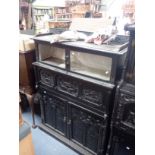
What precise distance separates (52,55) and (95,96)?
800mm

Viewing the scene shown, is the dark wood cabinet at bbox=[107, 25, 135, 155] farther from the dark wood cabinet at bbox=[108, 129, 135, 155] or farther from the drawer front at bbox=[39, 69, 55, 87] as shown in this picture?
the drawer front at bbox=[39, 69, 55, 87]

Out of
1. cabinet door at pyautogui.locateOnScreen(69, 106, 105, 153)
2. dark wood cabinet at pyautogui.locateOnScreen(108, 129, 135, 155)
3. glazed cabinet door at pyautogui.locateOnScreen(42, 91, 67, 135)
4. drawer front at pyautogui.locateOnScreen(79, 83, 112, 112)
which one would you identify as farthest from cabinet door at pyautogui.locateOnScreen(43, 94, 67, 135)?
dark wood cabinet at pyautogui.locateOnScreen(108, 129, 135, 155)

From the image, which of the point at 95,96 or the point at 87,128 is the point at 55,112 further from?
the point at 95,96

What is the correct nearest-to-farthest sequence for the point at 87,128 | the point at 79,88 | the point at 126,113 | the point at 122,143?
the point at 126,113
the point at 122,143
the point at 79,88
the point at 87,128

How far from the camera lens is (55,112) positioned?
1836 millimetres

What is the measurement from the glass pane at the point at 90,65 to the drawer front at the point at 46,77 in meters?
0.28

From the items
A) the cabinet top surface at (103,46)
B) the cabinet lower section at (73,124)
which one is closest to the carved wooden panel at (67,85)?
the cabinet lower section at (73,124)

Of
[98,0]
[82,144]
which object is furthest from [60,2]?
[82,144]

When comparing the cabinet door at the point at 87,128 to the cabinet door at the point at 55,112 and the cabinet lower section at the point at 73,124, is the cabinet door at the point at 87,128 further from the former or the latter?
the cabinet door at the point at 55,112

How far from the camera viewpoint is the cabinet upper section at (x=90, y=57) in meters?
1.24

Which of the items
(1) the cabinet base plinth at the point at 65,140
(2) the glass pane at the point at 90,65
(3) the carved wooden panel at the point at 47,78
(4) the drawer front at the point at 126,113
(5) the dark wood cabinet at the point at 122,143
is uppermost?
(2) the glass pane at the point at 90,65

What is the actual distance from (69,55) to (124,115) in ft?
2.32

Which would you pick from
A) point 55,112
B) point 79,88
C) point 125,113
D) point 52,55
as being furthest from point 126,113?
point 52,55
